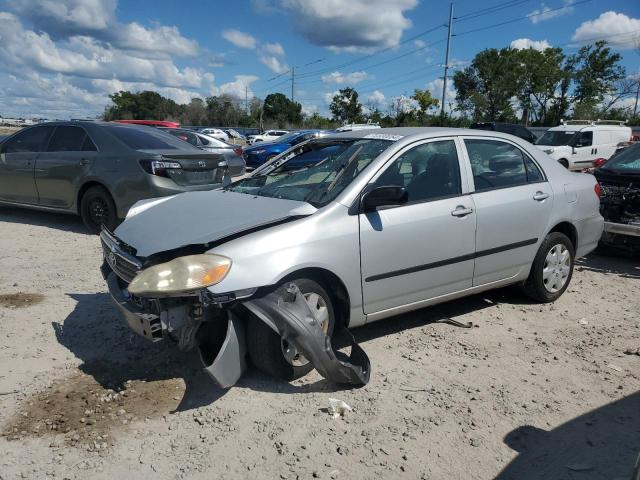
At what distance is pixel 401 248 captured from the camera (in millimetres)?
3912

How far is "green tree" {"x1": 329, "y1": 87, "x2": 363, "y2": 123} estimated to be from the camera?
71562mm

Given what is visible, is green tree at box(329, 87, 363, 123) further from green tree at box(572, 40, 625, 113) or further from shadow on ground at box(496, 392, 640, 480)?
shadow on ground at box(496, 392, 640, 480)

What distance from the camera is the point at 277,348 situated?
339 centimetres

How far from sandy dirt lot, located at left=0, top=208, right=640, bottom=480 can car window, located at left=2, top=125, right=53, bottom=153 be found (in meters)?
4.01

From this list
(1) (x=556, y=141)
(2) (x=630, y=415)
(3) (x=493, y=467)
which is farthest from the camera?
(1) (x=556, y=141)

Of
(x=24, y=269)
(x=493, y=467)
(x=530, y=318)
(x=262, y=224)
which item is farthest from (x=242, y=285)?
(x=24, y=269)

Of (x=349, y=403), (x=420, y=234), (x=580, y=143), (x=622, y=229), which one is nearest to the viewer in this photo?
(x=349, y=403)

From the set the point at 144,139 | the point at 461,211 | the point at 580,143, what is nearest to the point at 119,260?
the point at 461,211

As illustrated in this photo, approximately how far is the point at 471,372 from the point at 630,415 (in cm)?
99

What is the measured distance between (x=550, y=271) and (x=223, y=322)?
10.9 feet

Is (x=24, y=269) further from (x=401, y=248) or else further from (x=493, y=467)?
(x=493, y=467)

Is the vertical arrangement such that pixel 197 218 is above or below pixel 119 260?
above

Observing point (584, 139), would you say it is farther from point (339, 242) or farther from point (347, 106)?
point (347, 106)

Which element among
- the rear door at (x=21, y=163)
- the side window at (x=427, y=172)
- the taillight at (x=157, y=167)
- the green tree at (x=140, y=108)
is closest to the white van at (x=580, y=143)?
the taillight at (x=157, y=167)
